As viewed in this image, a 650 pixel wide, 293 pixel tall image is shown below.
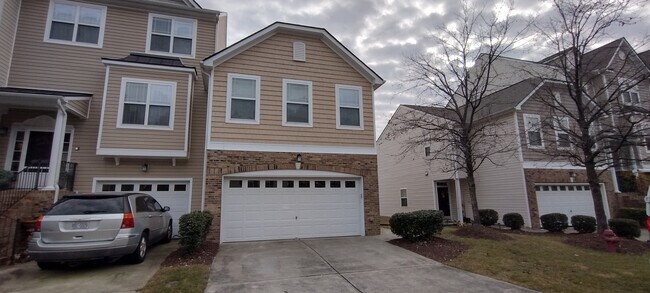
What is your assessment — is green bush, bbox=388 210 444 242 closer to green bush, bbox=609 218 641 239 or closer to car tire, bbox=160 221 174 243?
car tire, bbox=160 221 174 243

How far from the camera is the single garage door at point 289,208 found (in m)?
11.4

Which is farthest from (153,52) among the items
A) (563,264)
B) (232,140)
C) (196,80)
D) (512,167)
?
(512,167)

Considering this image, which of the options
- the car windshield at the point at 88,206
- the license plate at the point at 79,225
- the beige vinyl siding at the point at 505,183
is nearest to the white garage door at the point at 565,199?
the beige vinyl siding at the point at 505,183

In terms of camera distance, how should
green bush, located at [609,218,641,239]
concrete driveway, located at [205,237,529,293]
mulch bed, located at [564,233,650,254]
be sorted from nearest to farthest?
concrete driveway, located at [205,237,529,293] → mulch bed, located at [564,233,650,254] → green bush, located at [609,218,641,239]

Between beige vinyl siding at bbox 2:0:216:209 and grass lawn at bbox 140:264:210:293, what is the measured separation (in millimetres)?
5800

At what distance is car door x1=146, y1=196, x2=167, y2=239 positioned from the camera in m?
9.24

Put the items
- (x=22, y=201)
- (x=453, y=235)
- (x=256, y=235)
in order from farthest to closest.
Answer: (x=453, y=235) < (x=256, y=235) < (x=22, y=201)

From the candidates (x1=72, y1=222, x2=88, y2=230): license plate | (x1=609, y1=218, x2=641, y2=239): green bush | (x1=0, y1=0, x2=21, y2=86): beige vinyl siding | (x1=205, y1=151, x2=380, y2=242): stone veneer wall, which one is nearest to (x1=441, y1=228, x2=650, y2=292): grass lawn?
(x1=205, y1=151, x2=380, y2=242): stone veneer wall

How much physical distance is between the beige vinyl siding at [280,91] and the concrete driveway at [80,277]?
4.94m

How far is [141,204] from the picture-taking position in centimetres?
879

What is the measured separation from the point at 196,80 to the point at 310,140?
5.49 metres

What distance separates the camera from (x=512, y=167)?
57.8 ft

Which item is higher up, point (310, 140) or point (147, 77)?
point (147, 77)

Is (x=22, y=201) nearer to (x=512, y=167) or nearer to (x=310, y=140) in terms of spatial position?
(x=310, y=140)
